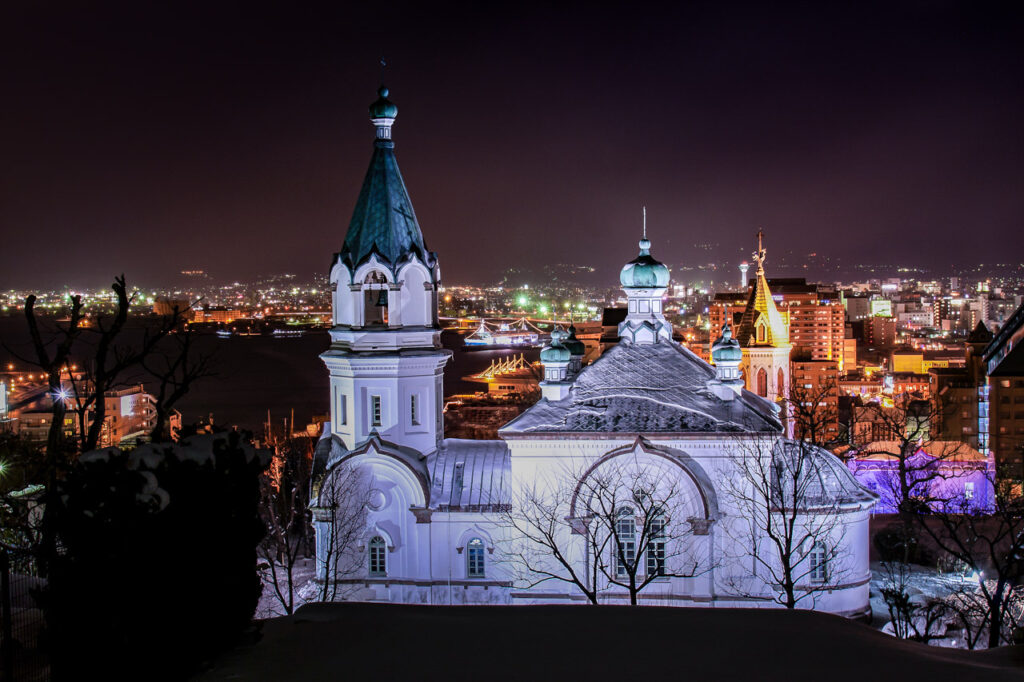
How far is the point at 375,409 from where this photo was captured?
1600cm

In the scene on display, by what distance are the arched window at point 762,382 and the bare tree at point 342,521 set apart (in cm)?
1343

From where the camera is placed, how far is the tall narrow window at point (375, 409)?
1595 cm

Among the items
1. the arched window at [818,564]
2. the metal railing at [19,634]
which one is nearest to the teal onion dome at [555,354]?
the arched window at [818,564]

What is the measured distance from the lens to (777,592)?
572 inches

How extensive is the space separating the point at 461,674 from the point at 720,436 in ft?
26.3

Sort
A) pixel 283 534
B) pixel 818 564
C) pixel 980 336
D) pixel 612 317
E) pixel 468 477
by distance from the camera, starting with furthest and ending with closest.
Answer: pixel 612 317 < pixel 980 336 < pixel 468 477 < pixel 283 534 < pixel 818 564

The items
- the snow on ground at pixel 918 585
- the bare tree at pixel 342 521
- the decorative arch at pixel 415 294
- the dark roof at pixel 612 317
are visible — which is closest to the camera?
the bare tree at pixel 342 521

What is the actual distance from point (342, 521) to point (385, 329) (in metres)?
3.54

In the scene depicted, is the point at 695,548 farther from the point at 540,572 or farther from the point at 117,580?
the point at 117,580

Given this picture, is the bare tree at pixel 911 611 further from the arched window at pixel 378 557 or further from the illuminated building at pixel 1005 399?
the illuminated building at pixel 1005 399

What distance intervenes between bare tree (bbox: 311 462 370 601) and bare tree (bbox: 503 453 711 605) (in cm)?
268

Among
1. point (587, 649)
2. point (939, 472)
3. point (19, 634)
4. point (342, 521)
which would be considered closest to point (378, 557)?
point (342, 521)

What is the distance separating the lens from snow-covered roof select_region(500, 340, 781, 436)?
1473 cm

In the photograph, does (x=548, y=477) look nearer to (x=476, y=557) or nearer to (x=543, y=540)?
(x=543, y=540)
